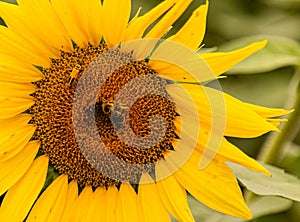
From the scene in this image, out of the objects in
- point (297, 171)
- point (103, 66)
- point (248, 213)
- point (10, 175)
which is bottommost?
point (297, 171)

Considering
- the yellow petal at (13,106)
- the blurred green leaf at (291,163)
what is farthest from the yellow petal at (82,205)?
the blurred green leaf at (291,163)

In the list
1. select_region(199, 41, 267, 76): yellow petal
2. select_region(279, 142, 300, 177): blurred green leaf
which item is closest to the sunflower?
select_region(199, 41, 267, 76): yellow petal

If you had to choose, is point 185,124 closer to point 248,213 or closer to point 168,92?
point 168,92

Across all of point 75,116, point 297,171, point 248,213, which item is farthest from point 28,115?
point 297,171

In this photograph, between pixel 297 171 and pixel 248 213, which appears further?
pixel 297 171

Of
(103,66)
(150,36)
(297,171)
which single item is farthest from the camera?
(297,171)
